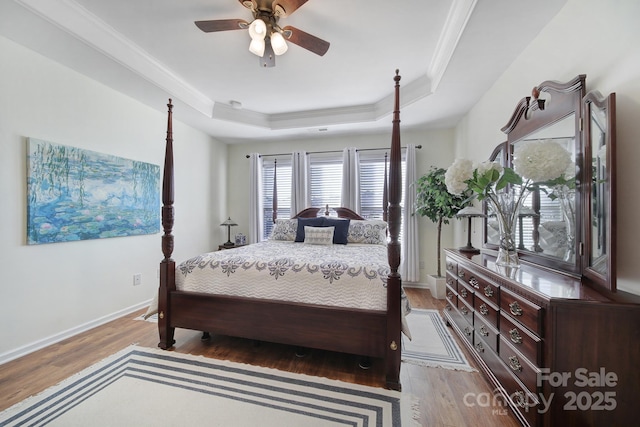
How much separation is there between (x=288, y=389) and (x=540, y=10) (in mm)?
3047

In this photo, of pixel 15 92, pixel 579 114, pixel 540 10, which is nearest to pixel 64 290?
pixel 15 92

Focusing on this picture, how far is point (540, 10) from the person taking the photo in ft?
5.64

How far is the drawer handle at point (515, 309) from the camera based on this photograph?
1.34m

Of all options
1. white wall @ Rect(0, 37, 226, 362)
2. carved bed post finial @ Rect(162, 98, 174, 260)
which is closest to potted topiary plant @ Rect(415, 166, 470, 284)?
carved bed post finial @ Rect(162, 98, 174, 260)

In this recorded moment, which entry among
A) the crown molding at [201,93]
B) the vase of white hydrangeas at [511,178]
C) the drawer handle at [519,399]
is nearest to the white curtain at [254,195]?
the crown molding at [201,93]

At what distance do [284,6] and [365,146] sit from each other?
2.95 m

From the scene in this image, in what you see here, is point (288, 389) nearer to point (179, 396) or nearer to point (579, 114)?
point (179, 396)

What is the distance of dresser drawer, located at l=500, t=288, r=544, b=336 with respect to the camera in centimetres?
118

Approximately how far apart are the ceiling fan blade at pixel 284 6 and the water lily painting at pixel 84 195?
7.73 ft

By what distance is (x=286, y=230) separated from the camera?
385cm

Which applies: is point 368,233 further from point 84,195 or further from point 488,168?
point 84,195

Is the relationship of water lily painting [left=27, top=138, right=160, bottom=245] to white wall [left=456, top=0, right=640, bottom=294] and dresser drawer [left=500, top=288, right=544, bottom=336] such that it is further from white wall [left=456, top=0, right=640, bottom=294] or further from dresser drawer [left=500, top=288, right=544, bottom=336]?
white wall [left=456, top=0, right=640, bottom=294]

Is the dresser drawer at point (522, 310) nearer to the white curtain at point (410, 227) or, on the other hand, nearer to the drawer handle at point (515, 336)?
the drawer handle at point (515, 336)

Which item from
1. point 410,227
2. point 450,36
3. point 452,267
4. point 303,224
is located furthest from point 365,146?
point 452,267
